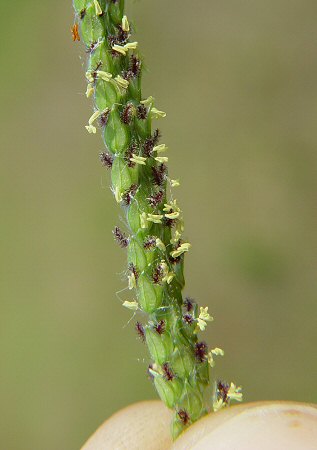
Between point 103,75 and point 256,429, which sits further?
point 256,429

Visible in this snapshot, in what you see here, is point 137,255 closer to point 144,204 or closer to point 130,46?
point 144,204

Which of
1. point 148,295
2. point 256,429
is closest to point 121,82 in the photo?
point 148,295

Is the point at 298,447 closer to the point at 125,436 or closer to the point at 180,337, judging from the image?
the point at 180,337

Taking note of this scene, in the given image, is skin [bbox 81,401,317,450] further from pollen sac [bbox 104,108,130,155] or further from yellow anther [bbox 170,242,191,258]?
pollen sac [bbox 104,108,130,155]

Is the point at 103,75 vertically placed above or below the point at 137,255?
above

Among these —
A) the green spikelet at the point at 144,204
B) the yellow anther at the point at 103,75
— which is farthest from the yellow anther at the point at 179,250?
the yellow anther at the point at 103,75

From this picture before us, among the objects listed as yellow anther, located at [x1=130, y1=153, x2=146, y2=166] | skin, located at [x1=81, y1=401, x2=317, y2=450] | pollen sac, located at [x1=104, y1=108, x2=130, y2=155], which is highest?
pollen sac, located at [x1=104, y1=108, x2=130, y2=155]

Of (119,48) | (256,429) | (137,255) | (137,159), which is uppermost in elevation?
(119,48)

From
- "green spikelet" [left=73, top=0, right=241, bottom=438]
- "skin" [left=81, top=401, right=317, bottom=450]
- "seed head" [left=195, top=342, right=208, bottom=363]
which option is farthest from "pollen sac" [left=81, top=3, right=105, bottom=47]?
"skin" [left=81, top=401, right=317, bottom=450]

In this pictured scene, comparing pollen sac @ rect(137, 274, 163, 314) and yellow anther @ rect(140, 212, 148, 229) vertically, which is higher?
yellow anther @ rect(140, 212, 148, 229)
